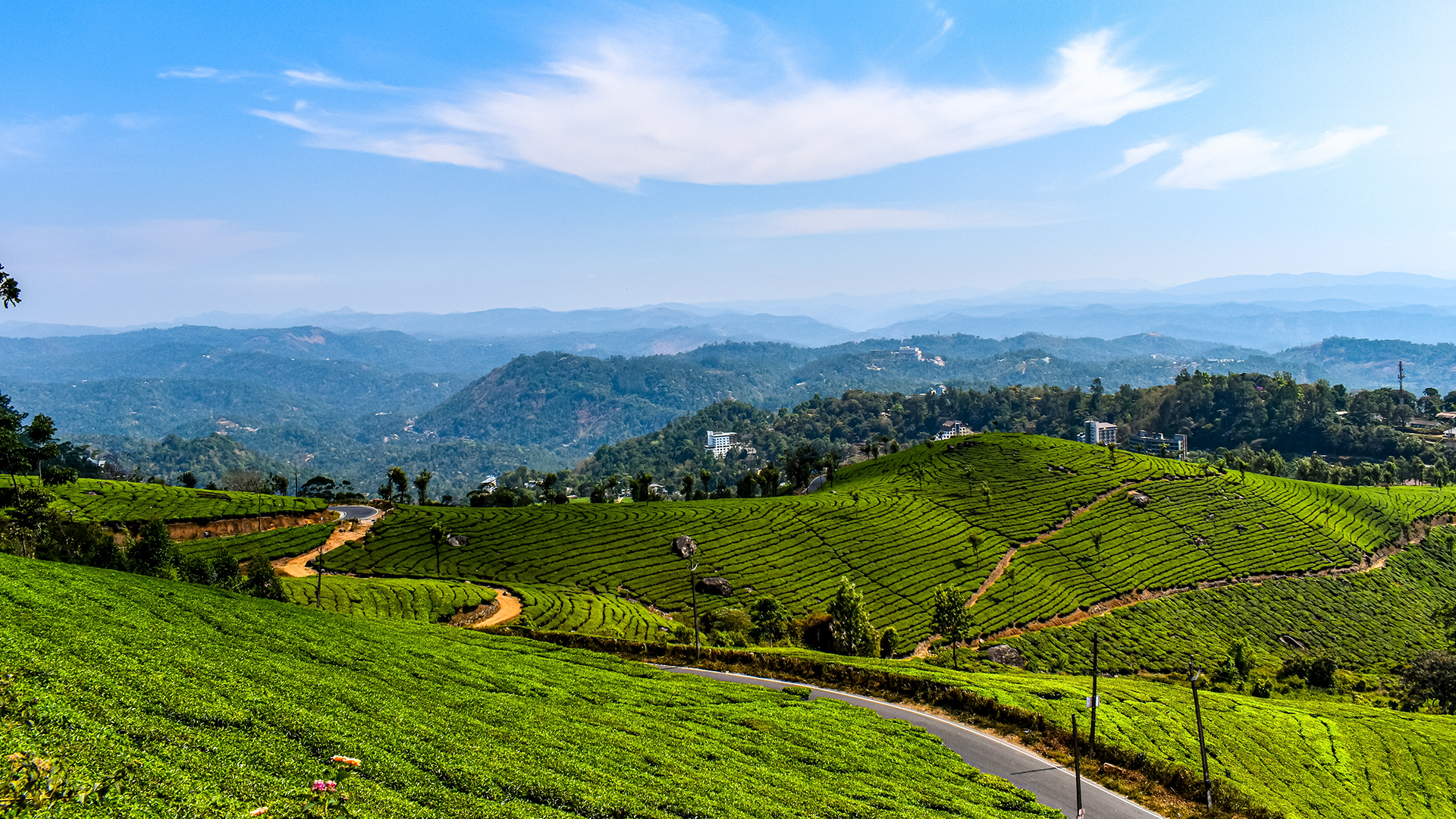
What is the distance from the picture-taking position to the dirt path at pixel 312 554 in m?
84.2

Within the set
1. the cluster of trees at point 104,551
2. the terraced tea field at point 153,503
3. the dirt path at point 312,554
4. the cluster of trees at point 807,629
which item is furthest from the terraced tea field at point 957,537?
the cluster of trees at point 104,551

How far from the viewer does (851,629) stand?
65.0 meters

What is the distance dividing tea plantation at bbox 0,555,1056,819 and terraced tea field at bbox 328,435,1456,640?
51165mm

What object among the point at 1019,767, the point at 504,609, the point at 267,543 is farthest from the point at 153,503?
the point at 1019,767

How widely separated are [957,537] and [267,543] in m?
94.2

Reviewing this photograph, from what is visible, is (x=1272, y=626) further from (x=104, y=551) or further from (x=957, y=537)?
(x=104, y=551)

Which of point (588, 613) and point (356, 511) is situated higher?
point (588, 613)

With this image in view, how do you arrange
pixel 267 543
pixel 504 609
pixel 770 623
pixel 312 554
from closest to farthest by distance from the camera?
pixel 770 623, pixel 504 609, pixel 267 543, pixel 312 554

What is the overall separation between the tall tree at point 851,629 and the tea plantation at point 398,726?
2716 centimetres

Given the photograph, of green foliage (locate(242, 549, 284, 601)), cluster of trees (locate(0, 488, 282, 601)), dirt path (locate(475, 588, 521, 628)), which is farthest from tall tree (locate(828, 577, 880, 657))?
green foliage (locate(242, 549, 284, 601))

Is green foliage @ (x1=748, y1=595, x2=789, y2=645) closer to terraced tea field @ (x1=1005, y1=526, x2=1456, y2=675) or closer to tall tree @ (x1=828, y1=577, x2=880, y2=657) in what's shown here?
tall tree @ (x1=828, y1=577, x2=880, y2=657)

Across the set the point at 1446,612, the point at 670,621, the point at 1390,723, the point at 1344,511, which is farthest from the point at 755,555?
the point at 1344,511

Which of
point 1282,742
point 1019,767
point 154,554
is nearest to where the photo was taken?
point 1019,767

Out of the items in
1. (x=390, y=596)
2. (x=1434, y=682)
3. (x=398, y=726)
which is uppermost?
(x=398, y=726)
